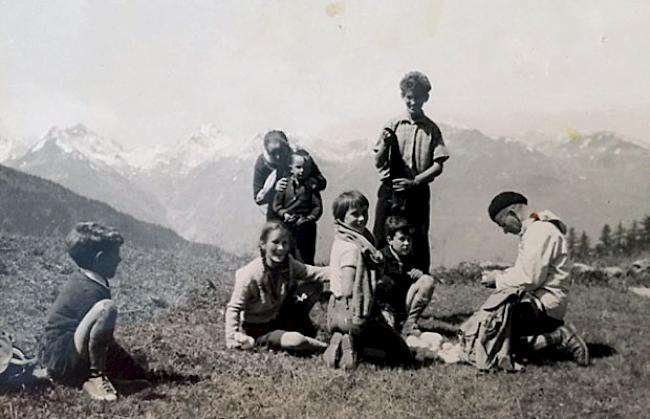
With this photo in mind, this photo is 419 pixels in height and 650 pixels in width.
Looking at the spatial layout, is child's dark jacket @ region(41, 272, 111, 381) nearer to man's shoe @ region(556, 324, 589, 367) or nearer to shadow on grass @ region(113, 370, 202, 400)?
shadow on grass @ region(113, 370, 202, 400)

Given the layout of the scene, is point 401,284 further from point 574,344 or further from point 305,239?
point 574,344

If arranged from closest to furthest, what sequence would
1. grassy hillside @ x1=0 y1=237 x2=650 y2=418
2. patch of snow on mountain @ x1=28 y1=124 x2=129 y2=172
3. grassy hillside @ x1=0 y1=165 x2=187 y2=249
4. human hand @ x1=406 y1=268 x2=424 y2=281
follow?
grassy hillside @ x1=0 y1=237 x2=650 y2=418, human hand @ x1=406 y1=268 x2=424 y2=281, grassy hillside @ x1=0 y1=165 x2=187 y2=249, patch of snow on mountain @ x1=28 y1=124 x2=129 y2=172

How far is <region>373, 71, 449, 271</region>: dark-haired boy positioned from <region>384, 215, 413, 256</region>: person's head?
3.2 inches

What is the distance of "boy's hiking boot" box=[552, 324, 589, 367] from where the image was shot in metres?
4.71

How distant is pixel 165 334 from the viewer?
16.4 ft

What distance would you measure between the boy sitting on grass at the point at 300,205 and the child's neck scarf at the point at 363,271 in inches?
13.6

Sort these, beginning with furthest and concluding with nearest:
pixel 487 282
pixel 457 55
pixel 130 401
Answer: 1. pixel 457 55
2. pixel 487 282
3. pixel 130 401

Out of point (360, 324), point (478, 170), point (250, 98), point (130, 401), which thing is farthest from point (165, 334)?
point (478, 170)

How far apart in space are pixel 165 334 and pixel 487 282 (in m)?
1.91

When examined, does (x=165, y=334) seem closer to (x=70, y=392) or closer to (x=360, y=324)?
(x=70, y=392)

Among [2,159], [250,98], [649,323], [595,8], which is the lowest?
[649,323]

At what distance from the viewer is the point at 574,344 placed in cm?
475

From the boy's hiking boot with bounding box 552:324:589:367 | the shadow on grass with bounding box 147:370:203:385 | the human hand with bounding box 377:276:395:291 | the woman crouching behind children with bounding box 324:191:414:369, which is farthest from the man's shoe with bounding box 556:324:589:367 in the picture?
the shadow on grass with bounding box 147:370:203:385

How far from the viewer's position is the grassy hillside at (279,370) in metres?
4.45
